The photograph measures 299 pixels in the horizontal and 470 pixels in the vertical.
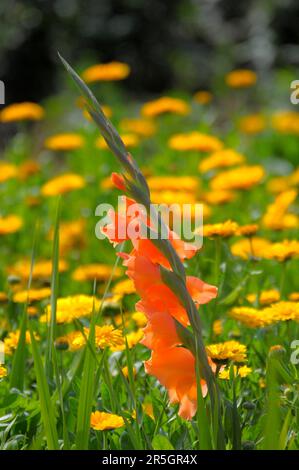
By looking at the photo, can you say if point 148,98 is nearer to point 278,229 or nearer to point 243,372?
point 278,229

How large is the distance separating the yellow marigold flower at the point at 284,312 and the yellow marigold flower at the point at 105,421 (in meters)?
0.36

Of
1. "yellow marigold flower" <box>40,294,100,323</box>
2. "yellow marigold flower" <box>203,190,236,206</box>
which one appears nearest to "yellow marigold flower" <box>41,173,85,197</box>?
"yellow marigold flower" <box>203,190,236,206</box>

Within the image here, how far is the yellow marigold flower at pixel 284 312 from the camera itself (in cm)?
147

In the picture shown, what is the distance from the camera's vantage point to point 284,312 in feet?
4.89

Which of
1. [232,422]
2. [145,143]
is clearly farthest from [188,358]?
[145,143]

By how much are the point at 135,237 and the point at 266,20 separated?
556 centimetres

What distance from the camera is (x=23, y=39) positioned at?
21.5 ft

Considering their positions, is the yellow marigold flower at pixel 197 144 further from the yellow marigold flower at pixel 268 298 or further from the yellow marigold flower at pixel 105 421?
the yellow marigold flower at pixel 105 421

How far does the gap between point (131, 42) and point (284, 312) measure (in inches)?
212

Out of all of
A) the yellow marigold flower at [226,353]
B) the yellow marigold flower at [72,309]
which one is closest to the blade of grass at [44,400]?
the yellow marigold flower at [226,353]

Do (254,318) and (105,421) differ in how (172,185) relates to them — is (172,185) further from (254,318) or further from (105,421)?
(105,421)

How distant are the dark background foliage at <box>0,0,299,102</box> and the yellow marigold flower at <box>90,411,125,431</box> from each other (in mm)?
5283

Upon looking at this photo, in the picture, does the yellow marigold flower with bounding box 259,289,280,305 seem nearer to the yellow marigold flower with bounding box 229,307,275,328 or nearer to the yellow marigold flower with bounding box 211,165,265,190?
the yellow marigold flower with bounding box 229,307,275,328

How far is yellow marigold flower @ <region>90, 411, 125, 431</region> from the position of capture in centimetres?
121
